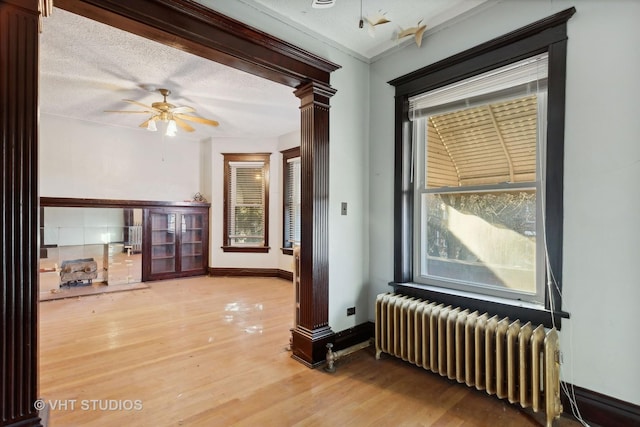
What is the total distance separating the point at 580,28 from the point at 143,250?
6.87 metres

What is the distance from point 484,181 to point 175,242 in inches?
234

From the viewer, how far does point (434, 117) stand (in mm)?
Answer: 3027

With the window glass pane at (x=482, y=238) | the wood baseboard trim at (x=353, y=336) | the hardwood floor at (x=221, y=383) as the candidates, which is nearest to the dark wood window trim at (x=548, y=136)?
the window glass pane at (x=482, y=238)

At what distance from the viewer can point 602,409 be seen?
1.95 meters

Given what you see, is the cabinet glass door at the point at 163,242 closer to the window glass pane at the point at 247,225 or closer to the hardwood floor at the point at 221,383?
the window glass pane at the point at 247,225

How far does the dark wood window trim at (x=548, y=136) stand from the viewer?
2.12 m

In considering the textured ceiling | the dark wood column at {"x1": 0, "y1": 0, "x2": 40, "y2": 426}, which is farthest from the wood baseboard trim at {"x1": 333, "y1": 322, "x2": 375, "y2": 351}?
the textured ceiling

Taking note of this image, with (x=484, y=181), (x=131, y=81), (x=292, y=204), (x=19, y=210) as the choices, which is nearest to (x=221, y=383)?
(x=19, y=210)

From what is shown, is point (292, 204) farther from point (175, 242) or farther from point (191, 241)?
point (175, 242)

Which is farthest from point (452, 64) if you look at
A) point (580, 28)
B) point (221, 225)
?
point (221, 225)

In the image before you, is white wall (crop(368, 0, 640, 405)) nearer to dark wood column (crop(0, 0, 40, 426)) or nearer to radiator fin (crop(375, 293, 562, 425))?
radiator fin (crop(375, 293, 562, 425))

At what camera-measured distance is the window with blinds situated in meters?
2.38

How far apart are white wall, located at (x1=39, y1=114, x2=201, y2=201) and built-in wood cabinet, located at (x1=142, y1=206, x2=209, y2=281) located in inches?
17.2

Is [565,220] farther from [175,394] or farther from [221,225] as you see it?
[221,225]
